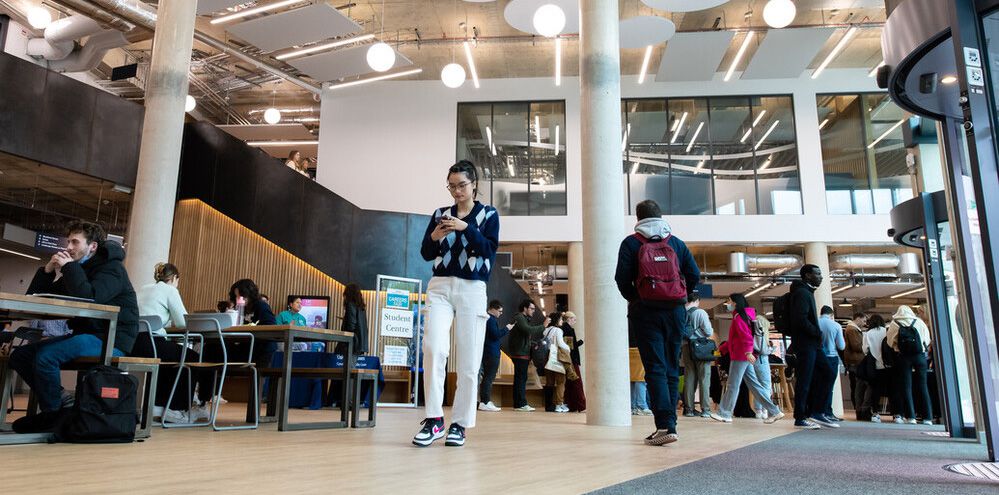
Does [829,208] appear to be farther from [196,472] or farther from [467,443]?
[196,472]

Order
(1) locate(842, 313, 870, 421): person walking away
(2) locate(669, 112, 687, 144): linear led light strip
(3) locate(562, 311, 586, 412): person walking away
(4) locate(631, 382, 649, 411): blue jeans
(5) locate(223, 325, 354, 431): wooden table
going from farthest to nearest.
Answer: (2) locate(669, 112, 687, 144): linear led light strip < (3) locate(562, 311, 586, 412): person walking away < (1) locate(842, 313, 870, 421): person walking away < (4) locate(631, 382, 649, 411): blue jeans < (5) locate(223, 325, 354, 431): wooden table

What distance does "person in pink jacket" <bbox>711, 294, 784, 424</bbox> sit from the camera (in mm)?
6672

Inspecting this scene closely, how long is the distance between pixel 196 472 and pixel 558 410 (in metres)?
7.66

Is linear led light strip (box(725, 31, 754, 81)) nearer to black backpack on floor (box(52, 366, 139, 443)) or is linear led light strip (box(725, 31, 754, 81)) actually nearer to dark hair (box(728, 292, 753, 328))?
dark hair (box(728, 292, 753, 328))

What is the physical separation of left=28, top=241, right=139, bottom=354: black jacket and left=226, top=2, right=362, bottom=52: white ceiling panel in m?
7.33

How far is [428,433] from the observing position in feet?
10.9

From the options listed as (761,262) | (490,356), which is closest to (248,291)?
(490,356)

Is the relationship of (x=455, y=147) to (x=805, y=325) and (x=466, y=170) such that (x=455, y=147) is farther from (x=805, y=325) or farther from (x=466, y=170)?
(x=466, y=170)

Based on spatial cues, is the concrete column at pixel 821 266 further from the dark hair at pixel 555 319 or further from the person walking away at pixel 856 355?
the dark hair at pixel 555 319

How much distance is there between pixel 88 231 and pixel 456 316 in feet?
7.34

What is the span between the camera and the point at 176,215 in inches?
422

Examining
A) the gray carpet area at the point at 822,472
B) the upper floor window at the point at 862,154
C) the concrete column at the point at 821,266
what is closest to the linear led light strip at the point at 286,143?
the concrete column at the point at 821,266

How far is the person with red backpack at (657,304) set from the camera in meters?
3.88

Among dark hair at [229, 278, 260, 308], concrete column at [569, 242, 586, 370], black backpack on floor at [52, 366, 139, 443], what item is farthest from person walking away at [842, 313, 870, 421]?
black backpack on floor at [52, 366, 139, 443]
